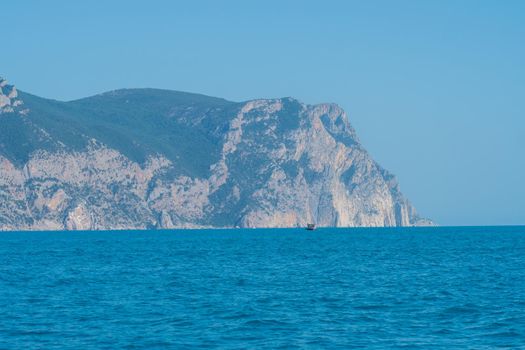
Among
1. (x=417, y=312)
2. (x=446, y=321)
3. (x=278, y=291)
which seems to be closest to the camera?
(x=446, y=321)

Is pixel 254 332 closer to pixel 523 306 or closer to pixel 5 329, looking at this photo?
pixel 5 329

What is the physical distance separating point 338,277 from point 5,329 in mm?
40802

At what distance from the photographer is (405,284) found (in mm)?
77500

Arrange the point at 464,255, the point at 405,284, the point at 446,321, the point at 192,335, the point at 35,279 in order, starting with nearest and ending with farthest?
1. the point at 192,335
2. the point at 446,321
3. the point at 405,284
4. the point at 35,279
5. the point at 464,255

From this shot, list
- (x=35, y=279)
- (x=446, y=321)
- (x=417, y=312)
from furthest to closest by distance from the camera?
(x=35, y=279) < (x=417, y=312) < (x=446, y=321)

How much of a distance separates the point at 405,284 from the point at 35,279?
32737mm

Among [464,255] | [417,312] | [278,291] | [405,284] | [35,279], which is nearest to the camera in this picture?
[417,312]

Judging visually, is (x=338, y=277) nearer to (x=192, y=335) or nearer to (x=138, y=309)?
(x=138, y=309)

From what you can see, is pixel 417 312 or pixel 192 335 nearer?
pixel 192 335

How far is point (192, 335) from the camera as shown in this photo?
49000mm

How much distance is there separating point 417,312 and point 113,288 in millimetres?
26627

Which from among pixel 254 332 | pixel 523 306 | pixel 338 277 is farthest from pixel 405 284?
pixel 254 332

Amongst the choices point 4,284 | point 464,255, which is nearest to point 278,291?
point 4,284

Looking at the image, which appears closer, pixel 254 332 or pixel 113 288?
pixel 254 332
